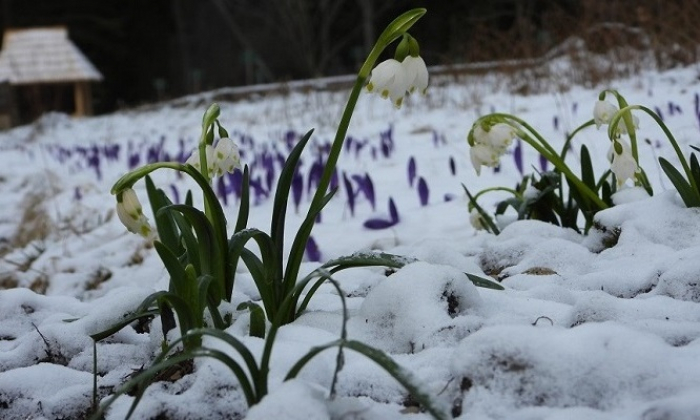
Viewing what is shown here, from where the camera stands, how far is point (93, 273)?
121 inches

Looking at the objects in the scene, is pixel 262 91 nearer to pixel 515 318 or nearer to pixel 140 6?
pixel 140 6

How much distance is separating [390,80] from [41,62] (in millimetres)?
14422

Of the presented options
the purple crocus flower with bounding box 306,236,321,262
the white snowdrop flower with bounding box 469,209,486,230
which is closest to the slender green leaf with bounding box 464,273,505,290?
the white snowdrop flower with bounding box 469,209,486,230

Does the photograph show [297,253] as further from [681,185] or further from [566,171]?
[681,185]

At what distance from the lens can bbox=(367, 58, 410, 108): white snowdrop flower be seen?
5.05ft

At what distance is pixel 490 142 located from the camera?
209 centimetres

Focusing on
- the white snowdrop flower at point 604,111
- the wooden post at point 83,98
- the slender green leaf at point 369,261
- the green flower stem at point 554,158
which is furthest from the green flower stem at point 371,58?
the wooden post at point 83,98

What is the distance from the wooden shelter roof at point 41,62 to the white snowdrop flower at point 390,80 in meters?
13.5

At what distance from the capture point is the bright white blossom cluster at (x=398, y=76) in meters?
1.54

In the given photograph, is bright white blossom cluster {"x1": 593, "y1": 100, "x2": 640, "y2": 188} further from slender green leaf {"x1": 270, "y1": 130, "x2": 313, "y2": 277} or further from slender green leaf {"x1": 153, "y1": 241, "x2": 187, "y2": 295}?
slender green leaf {"x1": 153, "y1": 241, "x2": 187, "y2": 295}

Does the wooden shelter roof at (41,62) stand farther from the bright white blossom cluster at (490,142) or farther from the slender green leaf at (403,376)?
the slender green leaf at (403,376)

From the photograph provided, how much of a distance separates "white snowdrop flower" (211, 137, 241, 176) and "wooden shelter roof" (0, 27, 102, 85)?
1314 cm

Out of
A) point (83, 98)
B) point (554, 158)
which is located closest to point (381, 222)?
point (554, 158)

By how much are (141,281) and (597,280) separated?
1736 millimetres
